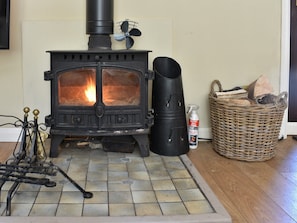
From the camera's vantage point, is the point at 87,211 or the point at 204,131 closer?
the point at 87,211

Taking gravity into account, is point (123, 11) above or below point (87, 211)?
above

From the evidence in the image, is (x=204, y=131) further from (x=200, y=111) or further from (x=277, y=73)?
(x=277, y=73)

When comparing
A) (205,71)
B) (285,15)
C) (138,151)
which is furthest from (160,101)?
(285,15)

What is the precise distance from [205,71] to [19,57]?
135 centimetres

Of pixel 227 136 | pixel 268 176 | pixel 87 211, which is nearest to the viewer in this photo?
pixel 87 211

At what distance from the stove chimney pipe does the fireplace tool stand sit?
63cm

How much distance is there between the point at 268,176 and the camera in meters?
2.04

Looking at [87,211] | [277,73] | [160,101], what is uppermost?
[277,73]

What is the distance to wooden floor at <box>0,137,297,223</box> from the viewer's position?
1565mm

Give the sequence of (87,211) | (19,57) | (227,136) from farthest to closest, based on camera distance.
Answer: (19,57) → (227,136) → (87,211)

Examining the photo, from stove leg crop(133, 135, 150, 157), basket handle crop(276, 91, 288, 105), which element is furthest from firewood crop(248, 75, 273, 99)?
stove leg crop(133, 135, 150, 157)

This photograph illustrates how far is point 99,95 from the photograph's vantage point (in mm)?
2213

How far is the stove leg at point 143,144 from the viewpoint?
2.31 meters

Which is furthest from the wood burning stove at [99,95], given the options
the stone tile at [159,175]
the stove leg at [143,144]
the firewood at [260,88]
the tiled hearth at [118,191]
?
the firewood at [260,88]
